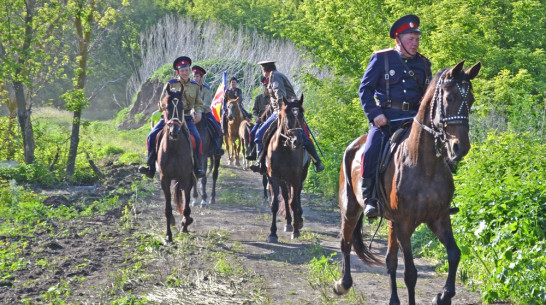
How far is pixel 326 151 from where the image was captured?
17703 mm

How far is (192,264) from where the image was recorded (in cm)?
955

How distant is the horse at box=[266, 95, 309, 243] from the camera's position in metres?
11.5

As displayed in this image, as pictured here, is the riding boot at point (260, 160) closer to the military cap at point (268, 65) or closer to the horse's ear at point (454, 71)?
the military cap at point (268, 65)

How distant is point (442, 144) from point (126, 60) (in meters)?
66.5

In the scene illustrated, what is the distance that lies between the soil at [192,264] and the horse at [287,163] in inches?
17.0

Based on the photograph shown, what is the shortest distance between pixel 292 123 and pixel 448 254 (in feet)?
18.4

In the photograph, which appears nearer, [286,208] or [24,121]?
[286,208]

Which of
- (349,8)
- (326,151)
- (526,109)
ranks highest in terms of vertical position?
(349,8)

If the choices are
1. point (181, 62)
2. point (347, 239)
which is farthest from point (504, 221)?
point (181, 62)

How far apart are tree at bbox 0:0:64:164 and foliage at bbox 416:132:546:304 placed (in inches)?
494

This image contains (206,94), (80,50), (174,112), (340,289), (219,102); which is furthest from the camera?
(219,102)

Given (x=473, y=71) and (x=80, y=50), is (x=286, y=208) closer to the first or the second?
(x=473, y=71)

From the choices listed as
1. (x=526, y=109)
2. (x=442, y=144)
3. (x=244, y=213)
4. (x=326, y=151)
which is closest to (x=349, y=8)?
(x=326, y=151)

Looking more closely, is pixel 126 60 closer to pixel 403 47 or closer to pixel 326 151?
pixel 326 151
